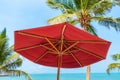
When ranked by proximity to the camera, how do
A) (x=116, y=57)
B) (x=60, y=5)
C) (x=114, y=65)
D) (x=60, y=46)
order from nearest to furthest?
(x=60, y=46)
(x=116, y=57)
(x=60, y=5)
(x=114, y=65)

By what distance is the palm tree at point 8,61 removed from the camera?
20.9 meters

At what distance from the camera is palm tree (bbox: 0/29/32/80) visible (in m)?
20.9

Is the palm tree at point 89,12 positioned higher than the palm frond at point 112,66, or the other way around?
the palm tree at point 89,12

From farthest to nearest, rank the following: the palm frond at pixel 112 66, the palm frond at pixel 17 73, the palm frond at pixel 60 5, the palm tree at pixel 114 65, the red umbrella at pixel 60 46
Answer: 1. the palm frond at pixel 17 73
2. the palm frond at pixel 112 66
3. the palm tree at pixel 114 65
4. the palm frond at pixel 60 5
5. the red umbrella at pixel 60 46

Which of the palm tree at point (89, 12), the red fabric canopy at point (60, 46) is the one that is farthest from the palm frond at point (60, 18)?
the red fabric canopy at point (60, 46)

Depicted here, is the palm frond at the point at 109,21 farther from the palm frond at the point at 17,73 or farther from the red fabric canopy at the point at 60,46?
the red fabric canopy at the point at 60,46

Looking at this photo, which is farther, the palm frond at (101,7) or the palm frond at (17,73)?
the palm frond at (17,73)

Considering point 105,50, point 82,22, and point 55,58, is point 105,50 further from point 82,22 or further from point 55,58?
point 82,22

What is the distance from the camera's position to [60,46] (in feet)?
21.7

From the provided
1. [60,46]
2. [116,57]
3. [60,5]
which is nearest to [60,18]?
[60,5]

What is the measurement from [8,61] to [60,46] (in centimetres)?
1483

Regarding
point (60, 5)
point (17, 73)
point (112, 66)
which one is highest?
point (60, 5)

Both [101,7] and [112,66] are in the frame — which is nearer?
[101,7]

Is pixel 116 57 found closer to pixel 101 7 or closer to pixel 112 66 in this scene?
pixel 112 66
